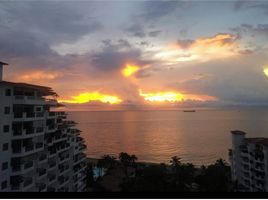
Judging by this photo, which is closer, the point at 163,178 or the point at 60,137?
the point at 163,178

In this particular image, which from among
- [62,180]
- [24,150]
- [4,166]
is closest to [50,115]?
[62,180]

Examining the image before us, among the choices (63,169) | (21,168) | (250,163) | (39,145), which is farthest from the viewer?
(250,163)

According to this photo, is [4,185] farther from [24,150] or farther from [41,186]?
[41,186]

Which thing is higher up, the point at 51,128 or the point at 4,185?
the point at 51,128

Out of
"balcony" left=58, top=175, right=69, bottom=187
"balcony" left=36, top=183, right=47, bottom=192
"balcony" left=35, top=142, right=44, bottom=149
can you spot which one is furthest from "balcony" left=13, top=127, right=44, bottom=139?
"balcony" left=58, top=175, right=69, bottom=187

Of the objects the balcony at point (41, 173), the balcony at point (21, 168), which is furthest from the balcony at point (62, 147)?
the balcony at point (21, 168)

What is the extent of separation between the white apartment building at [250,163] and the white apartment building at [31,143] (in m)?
7.62

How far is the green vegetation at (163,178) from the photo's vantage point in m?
9.73

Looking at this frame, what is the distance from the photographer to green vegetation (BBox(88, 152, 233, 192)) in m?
9.73

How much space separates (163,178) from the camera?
10.8 m

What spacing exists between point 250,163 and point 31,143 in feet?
32.9

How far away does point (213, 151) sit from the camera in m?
36.8

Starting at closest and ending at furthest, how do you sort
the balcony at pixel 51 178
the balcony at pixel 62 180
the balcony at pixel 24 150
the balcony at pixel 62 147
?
the balcony at pixel 24 150 → the balcony at pixel 51 178 → the balcony at pixel 62 180 → the balcony at pixel 62 147

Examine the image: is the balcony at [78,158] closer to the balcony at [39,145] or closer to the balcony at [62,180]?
the balcony at [62,180]
